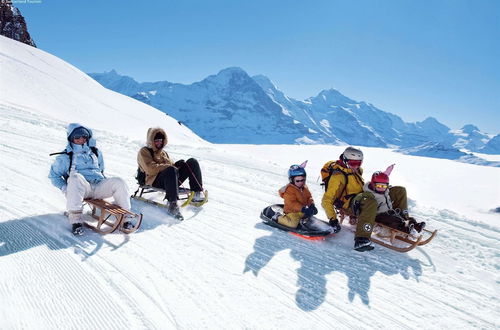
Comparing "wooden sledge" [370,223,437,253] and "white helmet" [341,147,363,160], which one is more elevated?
"white helmet" [341,147,363,160]

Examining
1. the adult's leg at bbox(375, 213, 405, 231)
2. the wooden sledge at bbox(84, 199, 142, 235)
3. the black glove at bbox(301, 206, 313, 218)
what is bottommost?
the wooden sledge at bbox(84, 199, 142, 235)

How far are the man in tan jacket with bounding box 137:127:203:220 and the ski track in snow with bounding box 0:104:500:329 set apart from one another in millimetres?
421

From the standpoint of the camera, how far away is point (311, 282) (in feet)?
13.2

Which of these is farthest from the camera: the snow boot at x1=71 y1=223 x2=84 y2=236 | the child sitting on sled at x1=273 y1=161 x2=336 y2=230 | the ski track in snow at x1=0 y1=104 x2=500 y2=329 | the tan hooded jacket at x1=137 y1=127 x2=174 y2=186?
the tan hooded jacket at x1=137 y1=127 x2=174 y2=186

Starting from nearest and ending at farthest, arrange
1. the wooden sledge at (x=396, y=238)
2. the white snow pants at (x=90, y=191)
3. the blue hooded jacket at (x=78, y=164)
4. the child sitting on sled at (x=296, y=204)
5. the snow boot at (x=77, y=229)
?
the snow boot at (x=77, y=229) < the white snow pants at (x=90, y=191) < the blue hooded jacket at (x=78, y=164) < the wooden sledge at (x=396, y=238) < the child sitting on sled at (x=296, y=204)

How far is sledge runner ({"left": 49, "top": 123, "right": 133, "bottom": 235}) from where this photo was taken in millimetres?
4566

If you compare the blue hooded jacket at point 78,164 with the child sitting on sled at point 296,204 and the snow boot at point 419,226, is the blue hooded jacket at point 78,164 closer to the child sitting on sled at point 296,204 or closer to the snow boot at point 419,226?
the child sitting on sled at point 296,204

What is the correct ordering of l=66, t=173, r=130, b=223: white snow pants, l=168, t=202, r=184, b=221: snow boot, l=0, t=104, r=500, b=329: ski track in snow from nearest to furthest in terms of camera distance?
l=0, t=104, r=500, b=329: ski track in snow < l=66, t=173, r=130, b=223: white snow pants < l=168, t=202, r=184, b=221: snow boot

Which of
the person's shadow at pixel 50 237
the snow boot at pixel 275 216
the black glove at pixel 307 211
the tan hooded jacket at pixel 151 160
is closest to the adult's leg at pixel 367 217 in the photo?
the black glove at pixel 307 211

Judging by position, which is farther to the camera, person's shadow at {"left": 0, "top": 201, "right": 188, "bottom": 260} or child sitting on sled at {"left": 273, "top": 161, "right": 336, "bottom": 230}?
child sitting on sled at {"left": 273, "top": 161, "right": 336, "bottom": 230}

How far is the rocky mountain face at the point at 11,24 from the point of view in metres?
68.5

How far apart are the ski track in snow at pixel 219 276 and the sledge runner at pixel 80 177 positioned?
0.39 m

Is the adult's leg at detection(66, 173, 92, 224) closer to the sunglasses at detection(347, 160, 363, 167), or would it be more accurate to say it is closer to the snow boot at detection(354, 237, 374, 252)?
the snow boot at detection(354, 237, 374, 252)

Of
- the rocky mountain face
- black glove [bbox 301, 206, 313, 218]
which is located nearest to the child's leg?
black glove [bbox 301, 206, 313, 218]
